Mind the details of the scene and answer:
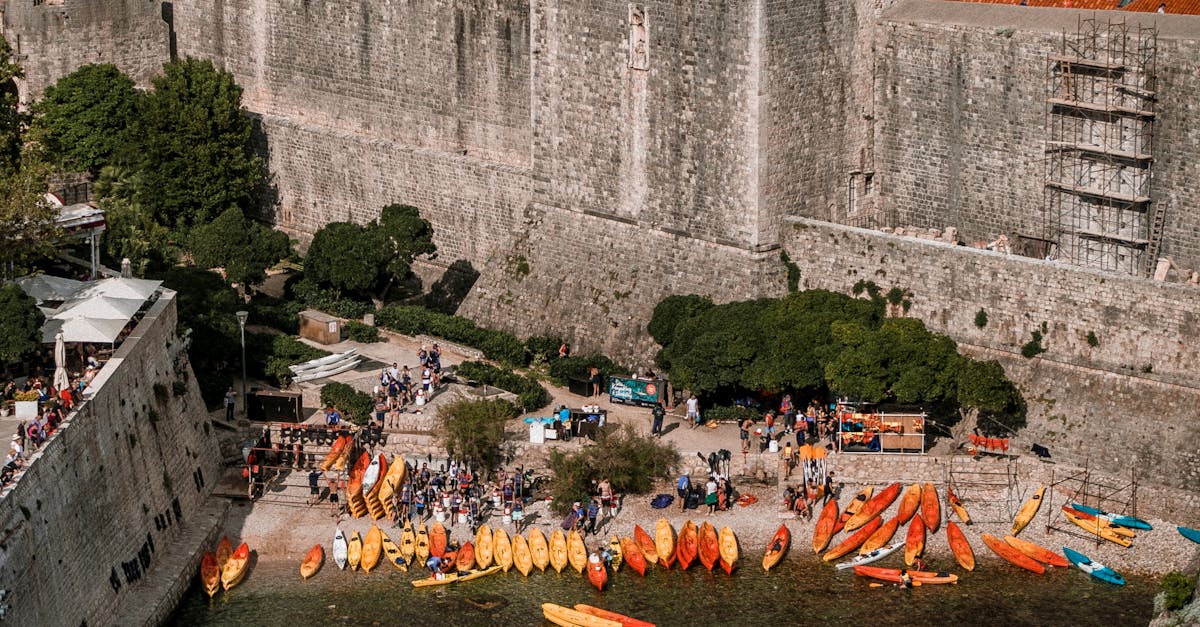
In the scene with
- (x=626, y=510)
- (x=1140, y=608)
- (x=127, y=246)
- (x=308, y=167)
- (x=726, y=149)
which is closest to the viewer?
(x=1140, y=608)

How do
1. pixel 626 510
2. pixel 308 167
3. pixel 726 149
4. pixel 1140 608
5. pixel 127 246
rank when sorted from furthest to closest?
pixel 308 167 < pixel 127 246 < pixel 726 149 < pixel 626 510 < pixel 1140 608

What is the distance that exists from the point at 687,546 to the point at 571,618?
4.66 meters

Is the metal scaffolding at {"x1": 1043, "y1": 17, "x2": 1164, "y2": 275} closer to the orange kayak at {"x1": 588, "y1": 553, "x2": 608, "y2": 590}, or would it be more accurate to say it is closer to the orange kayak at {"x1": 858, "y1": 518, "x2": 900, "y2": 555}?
the orange kayak at {"x1": 858, "y1": 518, "x2": 900, "y2": 555}

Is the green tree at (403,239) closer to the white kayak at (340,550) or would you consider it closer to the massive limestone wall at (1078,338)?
the massive limestone wall at (1078,338)

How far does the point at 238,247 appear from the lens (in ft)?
258

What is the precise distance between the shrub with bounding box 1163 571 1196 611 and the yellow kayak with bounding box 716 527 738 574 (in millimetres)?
10736

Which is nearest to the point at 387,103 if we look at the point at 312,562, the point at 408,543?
the point at 408,543

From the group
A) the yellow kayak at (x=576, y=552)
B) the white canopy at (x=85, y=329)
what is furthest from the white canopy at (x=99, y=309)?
the yellow kayak at (x=576, y=552)

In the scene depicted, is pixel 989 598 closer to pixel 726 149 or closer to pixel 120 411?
pixel 726 149

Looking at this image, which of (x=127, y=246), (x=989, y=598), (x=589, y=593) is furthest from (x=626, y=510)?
(x=127, y=246)

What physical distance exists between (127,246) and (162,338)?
39.5 ft

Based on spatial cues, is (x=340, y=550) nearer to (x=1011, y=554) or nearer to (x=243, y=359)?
(x=243, y=359)

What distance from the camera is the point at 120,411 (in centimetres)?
6231

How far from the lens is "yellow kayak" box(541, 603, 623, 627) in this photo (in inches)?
2383
